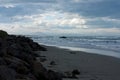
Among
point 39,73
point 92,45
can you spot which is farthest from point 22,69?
point 92,45

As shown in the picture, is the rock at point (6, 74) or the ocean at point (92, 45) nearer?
the rock at point (6, 74)

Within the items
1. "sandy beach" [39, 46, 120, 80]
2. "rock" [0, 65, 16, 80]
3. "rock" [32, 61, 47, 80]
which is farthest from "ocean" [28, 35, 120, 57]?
"rock" [0, 65, 16, 80]

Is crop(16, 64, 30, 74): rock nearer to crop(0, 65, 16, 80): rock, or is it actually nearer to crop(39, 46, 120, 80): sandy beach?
crop(0, 65, 16, 80): rock

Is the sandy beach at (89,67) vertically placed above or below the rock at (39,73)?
below

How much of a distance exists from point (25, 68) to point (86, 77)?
11.0 ft

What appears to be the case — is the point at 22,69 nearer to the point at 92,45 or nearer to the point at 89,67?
the point at 89,67

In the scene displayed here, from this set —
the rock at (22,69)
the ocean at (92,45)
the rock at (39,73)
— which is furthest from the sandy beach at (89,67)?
the ocean at (92,45)

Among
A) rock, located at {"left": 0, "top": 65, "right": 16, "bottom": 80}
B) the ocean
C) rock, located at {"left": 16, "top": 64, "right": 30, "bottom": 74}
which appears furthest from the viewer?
the ocean

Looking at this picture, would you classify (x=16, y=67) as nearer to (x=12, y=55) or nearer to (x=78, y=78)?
(x=12, y=55)

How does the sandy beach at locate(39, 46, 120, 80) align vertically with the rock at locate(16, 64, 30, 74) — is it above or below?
below

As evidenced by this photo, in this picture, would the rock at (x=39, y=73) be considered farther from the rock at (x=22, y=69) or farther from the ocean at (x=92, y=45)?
the ocean at (x=92, y=45)

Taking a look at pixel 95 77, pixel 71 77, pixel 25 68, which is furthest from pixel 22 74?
pixel 95 77

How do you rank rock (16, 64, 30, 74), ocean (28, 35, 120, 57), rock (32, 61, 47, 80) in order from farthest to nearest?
ocean (28, 35, 120, 57), rock (32, 61, 47, 80), rock (16, 64, 30, 74)

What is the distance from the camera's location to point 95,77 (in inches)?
462
